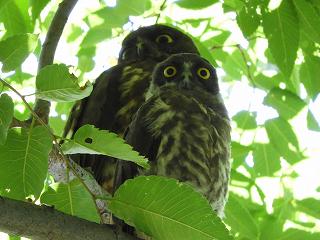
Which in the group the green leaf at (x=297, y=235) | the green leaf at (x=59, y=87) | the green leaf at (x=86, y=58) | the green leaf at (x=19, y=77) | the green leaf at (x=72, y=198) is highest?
the green leaf at (x=86, y=58)

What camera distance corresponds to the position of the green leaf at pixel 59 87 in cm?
169

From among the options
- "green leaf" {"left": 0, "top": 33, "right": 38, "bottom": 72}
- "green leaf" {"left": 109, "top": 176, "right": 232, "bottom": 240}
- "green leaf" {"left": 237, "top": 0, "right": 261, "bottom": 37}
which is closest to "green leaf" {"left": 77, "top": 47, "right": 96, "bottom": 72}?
"green leaf" {"left": 237, "top": 0, "right": 261, "bottom": 37}

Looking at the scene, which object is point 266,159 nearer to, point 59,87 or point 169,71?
point 169,71

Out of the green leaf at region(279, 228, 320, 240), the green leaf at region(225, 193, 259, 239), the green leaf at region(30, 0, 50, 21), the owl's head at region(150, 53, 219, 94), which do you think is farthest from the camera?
the owl's head at region(150, 53, 219, 94)

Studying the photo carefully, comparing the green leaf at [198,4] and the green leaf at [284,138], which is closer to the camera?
the green leaf at [198,4]

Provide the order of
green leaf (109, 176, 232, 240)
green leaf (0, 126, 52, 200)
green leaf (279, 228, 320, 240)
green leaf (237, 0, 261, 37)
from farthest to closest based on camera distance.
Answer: green leaf (279, 228, 320, 240)
green leaf (237, 0, 261, 37)
green leaf (0, 126, 52, 200)
green leaf (109, 176, 232, 240)

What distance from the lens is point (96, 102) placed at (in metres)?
3.49

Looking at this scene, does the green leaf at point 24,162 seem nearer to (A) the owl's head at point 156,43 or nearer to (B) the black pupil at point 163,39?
(A) the owl's head at point 156,43

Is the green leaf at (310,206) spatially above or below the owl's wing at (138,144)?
below

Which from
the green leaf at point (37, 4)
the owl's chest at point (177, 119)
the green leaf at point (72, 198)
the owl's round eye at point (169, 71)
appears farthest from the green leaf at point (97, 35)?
the green leaf at point (72, 198)

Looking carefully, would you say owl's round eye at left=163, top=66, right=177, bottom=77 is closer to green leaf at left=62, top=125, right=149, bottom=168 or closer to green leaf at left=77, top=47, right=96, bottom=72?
green leaf at left=77, top=47, right=96, bottom=72

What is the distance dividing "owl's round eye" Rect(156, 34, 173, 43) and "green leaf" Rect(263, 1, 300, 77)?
57.6 inches

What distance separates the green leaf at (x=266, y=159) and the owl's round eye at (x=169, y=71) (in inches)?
32.3

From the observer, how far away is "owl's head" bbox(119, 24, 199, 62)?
4113mm
